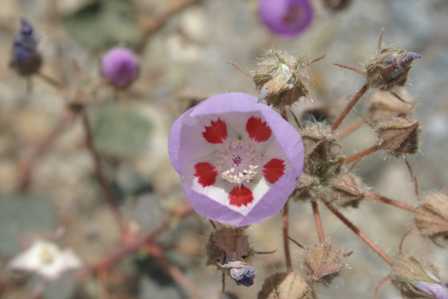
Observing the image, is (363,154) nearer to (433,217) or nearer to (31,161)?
(433,217)

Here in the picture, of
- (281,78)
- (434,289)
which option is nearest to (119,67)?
(281,78)

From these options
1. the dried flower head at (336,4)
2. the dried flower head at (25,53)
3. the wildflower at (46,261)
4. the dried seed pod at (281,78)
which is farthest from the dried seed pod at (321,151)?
the wildflower at (46,261)

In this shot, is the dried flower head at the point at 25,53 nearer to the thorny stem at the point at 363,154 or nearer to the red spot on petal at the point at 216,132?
the red spot on petal at the point at 216,132

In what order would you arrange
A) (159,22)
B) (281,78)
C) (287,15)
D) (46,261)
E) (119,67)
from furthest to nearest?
(159,22) → (287,15) → (46,261) → (119,67) → (281,78)

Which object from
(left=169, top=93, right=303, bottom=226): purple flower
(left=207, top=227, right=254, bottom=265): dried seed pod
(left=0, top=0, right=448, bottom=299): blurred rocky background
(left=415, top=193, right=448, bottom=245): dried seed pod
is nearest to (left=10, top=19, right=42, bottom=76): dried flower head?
(left=0, top=0, right=448, bottom=299): blurred rocky background

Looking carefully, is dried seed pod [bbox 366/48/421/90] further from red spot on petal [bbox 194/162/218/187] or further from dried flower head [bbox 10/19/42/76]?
dried flower head [bbox 10/19/42/76]

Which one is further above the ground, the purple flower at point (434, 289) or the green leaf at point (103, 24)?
the green leaf at point (103, 24)
